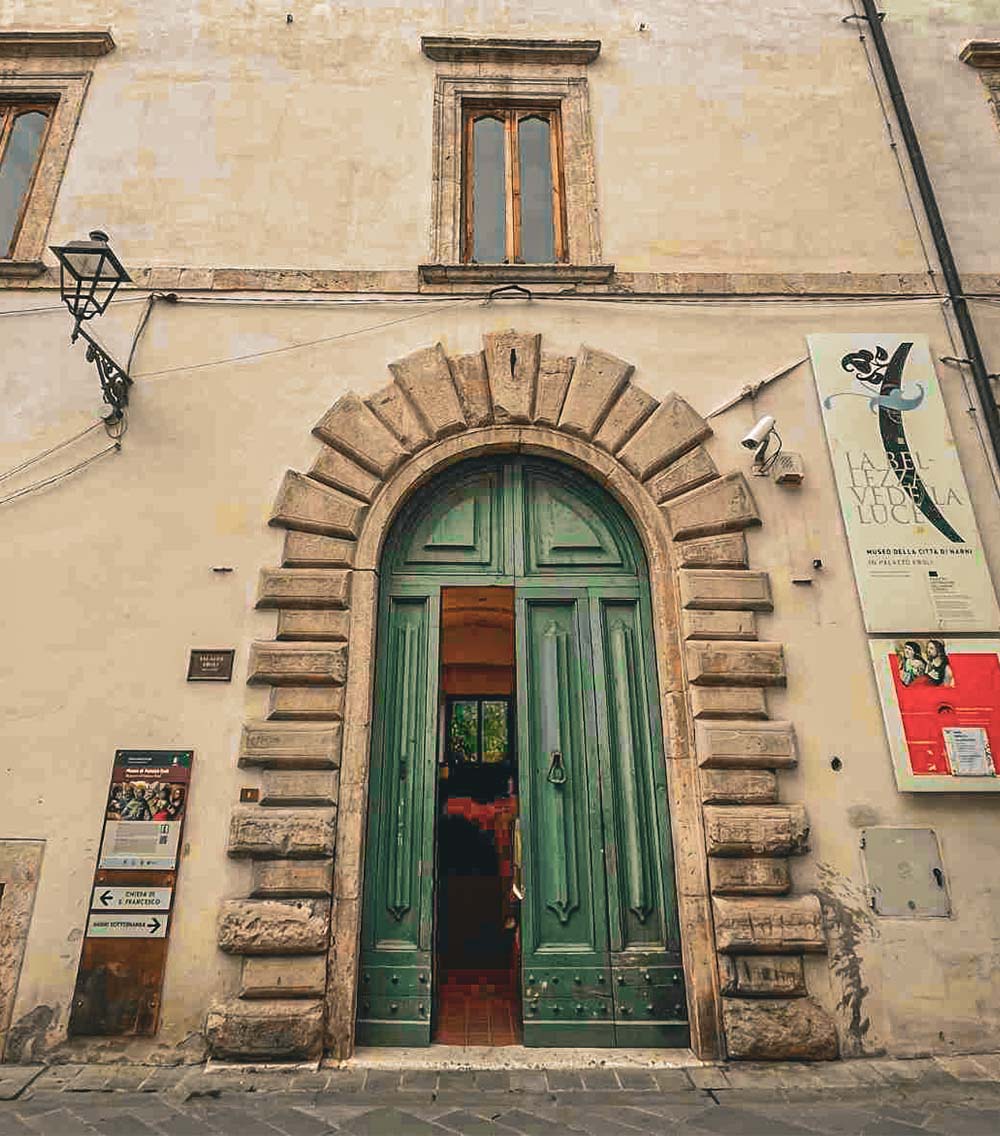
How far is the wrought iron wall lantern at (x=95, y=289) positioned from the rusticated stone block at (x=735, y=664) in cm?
443

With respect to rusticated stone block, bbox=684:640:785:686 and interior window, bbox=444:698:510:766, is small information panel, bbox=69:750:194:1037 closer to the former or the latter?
rusticated stone block, bbox=684:640:785:686

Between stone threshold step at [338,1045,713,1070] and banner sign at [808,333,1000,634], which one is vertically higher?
banner sign at [808,333,1000,634]

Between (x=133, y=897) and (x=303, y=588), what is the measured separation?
206cm

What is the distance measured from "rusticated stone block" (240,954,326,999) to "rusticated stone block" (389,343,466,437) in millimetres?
3463

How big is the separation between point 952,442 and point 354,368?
449 cm

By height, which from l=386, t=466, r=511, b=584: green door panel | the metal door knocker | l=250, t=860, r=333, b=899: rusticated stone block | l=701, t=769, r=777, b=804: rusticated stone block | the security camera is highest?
the security camera

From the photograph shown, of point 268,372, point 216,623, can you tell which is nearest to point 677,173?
point 268,372

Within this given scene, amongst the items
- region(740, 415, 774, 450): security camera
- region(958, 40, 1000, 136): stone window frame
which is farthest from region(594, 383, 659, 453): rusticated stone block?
region(958, 40, 1000, 136): stone window frame

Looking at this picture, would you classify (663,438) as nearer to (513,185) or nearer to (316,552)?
(316,552)

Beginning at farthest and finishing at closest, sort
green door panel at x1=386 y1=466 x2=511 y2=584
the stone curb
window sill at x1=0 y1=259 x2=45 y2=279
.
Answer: window sill at x1=0 y1=259 x2=45 y2=279, green door panel at x1=386 y1=466 x2=511 y2=584, the stone curb

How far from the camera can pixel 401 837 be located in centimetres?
476

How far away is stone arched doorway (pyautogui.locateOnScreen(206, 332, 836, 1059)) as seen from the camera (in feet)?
14.0

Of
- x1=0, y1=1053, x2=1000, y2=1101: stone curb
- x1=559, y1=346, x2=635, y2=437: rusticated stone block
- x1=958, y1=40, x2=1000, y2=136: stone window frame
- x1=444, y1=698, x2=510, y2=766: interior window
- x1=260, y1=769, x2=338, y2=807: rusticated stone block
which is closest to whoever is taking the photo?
x1=0, y1=1053, x2=1000, y2=1101: stone curb

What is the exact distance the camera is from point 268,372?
5.71 meters
